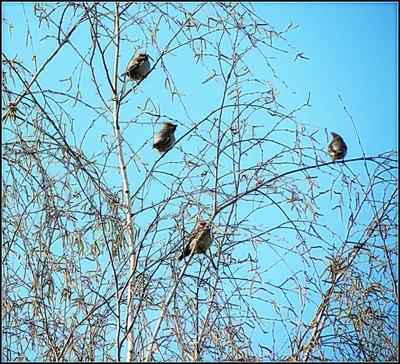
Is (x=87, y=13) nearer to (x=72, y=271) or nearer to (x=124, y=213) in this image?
(x=124, y=213)

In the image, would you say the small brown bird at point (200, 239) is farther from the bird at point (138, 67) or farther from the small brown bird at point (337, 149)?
the bird at point (138, 67)

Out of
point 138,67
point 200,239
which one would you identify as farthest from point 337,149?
point 138,67

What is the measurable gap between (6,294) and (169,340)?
0.49 metres

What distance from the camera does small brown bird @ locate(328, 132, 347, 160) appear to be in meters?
2.26

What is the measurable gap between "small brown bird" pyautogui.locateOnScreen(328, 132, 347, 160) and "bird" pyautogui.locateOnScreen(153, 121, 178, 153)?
441 millimetres

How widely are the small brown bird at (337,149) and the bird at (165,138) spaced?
1.45 ft

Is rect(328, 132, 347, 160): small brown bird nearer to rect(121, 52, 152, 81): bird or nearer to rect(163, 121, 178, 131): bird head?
rect(163, 121, 178, 131): bird head

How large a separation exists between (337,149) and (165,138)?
1.58ft

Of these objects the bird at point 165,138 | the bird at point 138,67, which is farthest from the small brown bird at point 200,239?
the bird at point 138,67

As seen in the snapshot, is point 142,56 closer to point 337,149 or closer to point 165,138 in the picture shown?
point 165,138

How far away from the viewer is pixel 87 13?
223 cm

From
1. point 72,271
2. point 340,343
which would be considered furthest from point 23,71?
point 340,343

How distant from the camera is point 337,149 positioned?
2.27 meters

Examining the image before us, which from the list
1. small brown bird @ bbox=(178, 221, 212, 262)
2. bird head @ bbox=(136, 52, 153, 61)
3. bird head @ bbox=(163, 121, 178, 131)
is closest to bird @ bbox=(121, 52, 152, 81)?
bird head @ bbox=(136, 52, 153, 61)
